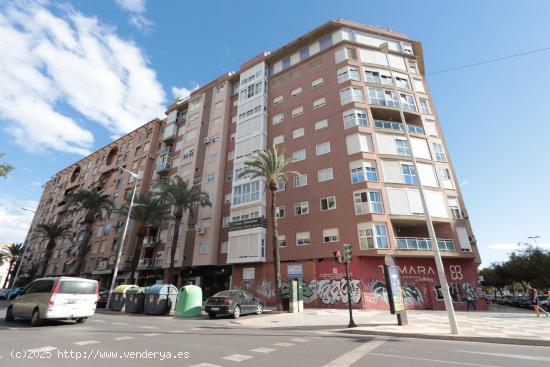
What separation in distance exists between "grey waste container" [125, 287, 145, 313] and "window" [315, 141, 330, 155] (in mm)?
19791

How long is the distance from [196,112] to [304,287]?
31.0 m

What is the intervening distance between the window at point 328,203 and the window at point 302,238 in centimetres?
293

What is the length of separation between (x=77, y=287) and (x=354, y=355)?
1103cm

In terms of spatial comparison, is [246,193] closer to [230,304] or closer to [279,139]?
[279,139]

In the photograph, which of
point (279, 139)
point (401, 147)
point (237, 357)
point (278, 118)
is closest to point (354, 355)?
point (237, 357)

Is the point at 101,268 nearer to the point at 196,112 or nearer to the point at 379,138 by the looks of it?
the point at 196,112

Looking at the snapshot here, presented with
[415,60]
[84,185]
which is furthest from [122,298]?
[84,185]

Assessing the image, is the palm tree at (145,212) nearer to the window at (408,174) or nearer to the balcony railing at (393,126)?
the balcony railing at (393,126)

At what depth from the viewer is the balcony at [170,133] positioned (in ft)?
144

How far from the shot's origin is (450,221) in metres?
24.1

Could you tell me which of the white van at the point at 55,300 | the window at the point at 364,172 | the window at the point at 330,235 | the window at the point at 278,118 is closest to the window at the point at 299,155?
the window at the point at 278,118

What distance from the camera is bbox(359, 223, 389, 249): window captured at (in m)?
22.3

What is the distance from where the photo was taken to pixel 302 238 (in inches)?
1040

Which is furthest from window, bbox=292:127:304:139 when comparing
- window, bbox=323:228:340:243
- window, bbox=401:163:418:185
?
window, bbox=323:228:340:243
